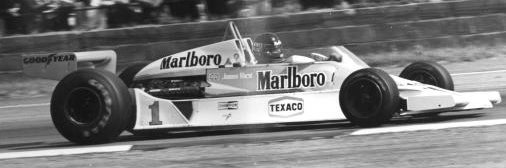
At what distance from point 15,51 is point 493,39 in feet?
24.0

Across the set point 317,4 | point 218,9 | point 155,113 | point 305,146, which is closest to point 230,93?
point 155,113

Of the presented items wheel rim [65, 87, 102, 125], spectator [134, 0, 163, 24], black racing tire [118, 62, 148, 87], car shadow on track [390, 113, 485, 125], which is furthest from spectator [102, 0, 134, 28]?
car shadow on track [390, 113, 485, 125]

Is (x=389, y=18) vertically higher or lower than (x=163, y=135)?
higher

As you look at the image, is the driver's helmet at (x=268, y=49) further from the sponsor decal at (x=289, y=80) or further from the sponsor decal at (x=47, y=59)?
the sponsor decal at (x=47, y=59)

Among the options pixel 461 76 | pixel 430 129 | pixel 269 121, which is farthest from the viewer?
pixel 461 76

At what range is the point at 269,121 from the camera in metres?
8.80

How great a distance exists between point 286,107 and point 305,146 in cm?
116

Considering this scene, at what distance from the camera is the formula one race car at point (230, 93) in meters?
8.48

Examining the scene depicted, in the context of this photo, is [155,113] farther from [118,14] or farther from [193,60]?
[118,14]

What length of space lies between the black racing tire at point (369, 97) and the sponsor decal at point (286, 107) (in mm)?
456

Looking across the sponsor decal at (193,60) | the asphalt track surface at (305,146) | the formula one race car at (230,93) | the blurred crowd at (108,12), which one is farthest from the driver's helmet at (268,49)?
the blurred crowd at (108,12)

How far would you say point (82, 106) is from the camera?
8.77 m

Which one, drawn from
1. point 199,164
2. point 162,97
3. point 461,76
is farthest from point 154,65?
point 461,76

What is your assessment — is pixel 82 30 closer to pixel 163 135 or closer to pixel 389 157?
pixel 163 135
